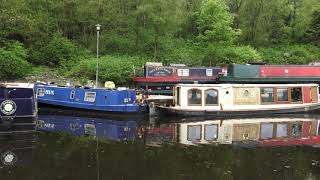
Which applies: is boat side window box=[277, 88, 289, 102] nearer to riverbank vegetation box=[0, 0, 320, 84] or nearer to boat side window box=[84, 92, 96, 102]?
riverbank vegetation box=[0, 0, 320, 84]

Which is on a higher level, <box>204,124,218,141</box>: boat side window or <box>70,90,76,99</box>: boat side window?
<box>70,90,76,99</box>: boat side window

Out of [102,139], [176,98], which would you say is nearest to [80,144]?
[102,139]

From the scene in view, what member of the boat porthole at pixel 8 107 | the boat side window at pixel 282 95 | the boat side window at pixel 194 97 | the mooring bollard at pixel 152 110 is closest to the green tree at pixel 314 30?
the boat side window at pixel 282 95

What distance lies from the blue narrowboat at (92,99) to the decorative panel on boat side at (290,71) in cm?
1094

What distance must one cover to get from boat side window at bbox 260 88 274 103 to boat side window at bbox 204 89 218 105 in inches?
115

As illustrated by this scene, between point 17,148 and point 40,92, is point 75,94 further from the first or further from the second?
point 17,148

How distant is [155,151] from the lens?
16.6m

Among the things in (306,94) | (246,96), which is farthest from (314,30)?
(246,96)

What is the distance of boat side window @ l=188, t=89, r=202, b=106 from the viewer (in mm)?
25359

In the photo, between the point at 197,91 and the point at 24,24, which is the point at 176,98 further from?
the point at 24,24

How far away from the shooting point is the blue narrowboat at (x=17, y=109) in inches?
750

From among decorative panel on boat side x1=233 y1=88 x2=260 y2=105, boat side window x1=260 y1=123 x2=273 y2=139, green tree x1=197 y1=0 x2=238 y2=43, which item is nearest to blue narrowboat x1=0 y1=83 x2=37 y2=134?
boat side window x1=260 y1=123 x2=273 y2=139

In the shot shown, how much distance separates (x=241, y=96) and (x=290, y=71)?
26.7 feet

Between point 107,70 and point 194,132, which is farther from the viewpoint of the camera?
point 107,70
